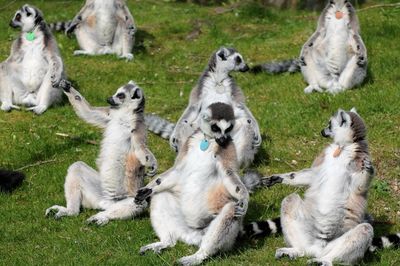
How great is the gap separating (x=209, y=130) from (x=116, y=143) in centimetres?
153

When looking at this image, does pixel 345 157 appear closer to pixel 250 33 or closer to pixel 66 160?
pixel 66 160

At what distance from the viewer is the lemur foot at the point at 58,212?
8.41 metres

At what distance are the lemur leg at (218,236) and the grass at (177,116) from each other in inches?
4.3

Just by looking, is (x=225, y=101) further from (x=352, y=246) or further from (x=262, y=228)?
→ (x=352, y=246)

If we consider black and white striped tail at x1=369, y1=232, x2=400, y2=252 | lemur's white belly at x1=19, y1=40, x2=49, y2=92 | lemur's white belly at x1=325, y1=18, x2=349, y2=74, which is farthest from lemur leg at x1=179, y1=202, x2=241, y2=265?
lemur's white belly at x1=325, y1=18, x2=349, y2=74

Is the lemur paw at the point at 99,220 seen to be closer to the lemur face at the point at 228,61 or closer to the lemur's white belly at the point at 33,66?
the lemur face at the point at 228,61

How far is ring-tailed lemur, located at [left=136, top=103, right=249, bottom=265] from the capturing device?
24.0 ft

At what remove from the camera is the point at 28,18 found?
12.7 m

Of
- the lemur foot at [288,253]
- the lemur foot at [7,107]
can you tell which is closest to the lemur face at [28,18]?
the lemur foot at [7,107]

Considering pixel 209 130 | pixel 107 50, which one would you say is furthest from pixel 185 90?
pixel 209 130

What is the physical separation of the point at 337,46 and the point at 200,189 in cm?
650

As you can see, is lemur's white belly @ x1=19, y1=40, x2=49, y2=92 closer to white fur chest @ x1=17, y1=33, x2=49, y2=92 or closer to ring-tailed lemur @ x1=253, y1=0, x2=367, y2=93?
white fur chest @ x1=17, y1=33, x2=49, y2=92

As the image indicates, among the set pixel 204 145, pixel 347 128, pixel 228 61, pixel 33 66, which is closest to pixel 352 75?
pixel 228 61

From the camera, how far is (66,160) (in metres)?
10.5
